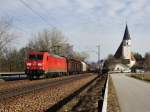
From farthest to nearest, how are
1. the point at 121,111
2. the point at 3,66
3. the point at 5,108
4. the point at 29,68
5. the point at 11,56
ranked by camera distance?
the point at 11,56
the point at 3,66
the point at 29,68
the point at 5,108
the point at 121,111

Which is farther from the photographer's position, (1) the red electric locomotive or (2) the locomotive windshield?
(2) the locomotive windshield

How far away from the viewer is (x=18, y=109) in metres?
15.9

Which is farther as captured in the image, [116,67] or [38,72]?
[116,67]

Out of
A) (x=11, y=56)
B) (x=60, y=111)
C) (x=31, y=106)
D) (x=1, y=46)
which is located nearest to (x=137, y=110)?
(x=60, y=111)

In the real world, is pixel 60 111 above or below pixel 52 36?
below

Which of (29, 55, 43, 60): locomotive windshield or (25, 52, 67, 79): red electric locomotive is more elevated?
(29, 55, 43, 60): locomotive windshield

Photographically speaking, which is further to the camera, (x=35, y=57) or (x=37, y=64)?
(x=35, y=57)

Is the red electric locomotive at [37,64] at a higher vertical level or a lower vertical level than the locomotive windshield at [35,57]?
lower

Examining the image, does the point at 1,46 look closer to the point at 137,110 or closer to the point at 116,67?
the point at 137,110

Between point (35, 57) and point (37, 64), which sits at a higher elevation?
point (35, 57)

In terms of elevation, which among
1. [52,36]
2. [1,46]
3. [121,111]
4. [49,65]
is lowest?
[121,111]

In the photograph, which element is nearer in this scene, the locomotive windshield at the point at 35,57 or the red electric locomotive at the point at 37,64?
the red electric locomotive at the point at 37,64

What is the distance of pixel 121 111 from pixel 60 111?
249cm

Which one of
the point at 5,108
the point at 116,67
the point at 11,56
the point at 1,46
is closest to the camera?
the point at 5,108
